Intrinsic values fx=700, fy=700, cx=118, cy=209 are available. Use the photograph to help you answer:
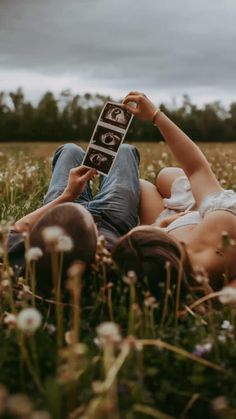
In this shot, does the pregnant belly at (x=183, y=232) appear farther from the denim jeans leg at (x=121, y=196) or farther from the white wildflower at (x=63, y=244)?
the white wildflower at (x=63, y=244)

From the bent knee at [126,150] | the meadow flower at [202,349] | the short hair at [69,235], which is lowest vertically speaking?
the bent knee at [126,150]

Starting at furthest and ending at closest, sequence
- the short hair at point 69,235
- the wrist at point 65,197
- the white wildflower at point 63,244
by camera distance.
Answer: the wrist at point 65,197, the short hair at point 69,235, the white wildflower at point 63,244

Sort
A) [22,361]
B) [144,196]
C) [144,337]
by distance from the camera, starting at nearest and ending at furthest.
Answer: [22,361], [144,337], [144,196]

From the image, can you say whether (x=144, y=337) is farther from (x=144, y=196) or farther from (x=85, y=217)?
(x=144, y=196)

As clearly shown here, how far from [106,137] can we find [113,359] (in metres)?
1.76

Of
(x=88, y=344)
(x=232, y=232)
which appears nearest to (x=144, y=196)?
(x=232, y=232)

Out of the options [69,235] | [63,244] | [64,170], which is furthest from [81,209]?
[64,170]

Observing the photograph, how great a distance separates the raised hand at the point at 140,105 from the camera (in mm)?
Result: 3631

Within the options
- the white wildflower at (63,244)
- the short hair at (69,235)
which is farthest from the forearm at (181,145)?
the white wildflower at (63,244)

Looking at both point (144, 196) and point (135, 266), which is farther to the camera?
point (144, 196)

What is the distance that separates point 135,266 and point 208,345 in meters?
0.61

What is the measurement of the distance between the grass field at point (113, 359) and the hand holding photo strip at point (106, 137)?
85 centimetres

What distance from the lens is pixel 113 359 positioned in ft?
6.72

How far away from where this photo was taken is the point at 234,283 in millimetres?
3010
